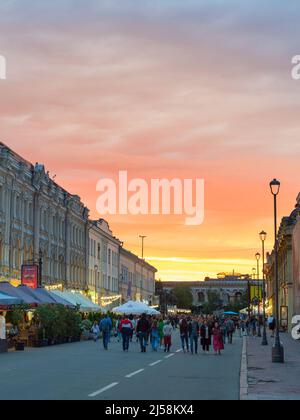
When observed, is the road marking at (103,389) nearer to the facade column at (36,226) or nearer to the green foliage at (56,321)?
the green foliage at (56,321)

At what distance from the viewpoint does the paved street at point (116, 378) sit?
1670 centimetres

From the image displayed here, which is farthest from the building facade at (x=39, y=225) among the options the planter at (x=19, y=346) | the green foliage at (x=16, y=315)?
the planter at (x=19, y=346)

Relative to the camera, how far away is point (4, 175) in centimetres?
5328

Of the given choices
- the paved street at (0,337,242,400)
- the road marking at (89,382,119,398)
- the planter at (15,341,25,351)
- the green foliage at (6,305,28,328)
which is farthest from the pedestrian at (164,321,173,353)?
the road marking at (89,382,119,398)

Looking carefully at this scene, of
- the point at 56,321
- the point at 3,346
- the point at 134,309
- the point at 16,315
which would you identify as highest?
the point at 134,309

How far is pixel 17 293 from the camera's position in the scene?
38594 millimetres

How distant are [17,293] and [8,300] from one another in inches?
148

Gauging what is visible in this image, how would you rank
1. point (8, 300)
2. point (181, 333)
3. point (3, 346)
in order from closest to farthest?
point (3, 346) < point (8, 300) < point (181, 333)

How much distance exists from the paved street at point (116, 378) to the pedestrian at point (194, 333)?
494 centimetres

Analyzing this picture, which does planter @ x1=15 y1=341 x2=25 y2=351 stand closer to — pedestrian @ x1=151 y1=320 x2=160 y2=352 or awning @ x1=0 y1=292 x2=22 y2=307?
awning @ x1=0 y1=292 x2=22 y2=307

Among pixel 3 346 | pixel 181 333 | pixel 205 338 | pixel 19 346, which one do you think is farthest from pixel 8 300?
pixel 205 338

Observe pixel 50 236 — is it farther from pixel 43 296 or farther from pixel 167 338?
pixel 167 338

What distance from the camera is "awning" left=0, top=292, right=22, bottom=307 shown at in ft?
113
